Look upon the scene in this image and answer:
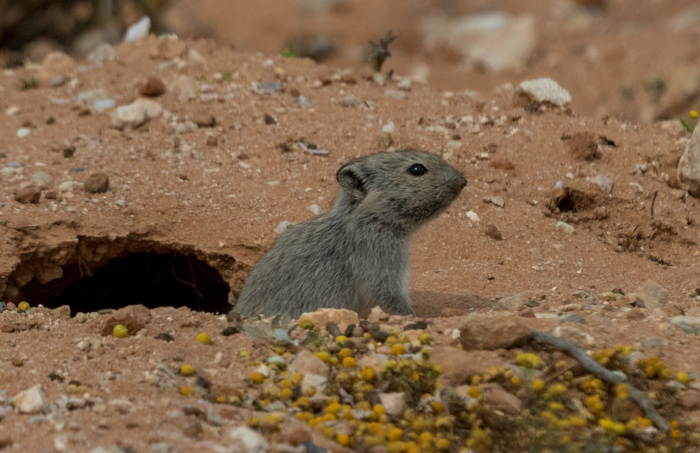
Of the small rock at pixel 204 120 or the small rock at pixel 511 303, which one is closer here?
the small rock at pixel 511 303

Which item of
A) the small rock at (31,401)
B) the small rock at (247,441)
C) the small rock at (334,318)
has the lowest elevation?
the small rock at (31,401)

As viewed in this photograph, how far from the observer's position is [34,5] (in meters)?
15.5

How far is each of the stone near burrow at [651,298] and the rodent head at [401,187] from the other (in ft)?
4.78

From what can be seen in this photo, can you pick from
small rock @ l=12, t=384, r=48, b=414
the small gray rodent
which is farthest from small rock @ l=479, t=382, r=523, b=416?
small rock @ l=12, t=384, r=48, b=414

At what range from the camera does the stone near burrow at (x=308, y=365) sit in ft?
13.2

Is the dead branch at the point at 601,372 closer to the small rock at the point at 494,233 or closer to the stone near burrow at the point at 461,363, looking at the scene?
the stone near burrow at the point at 461,363

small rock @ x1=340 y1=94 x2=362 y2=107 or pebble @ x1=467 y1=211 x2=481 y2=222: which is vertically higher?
small rock @ x1=340 y1=94 x2=362 y2=107

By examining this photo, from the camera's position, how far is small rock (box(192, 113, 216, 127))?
828cm

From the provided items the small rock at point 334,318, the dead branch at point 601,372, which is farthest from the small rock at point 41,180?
the dead branch at point 601,372

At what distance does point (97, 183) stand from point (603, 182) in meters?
4.61

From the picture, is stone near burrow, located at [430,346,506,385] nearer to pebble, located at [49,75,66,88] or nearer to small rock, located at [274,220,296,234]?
small rock, located at [274,220,296,234]

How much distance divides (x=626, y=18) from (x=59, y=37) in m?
12.9

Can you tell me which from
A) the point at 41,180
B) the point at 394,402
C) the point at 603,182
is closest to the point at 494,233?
the point at 603,182

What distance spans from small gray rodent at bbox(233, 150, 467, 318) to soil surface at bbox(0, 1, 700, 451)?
18.7 inches
